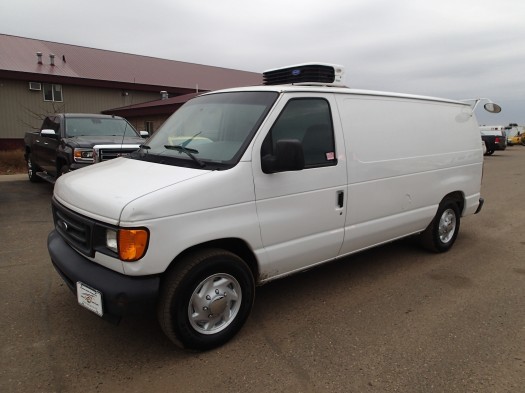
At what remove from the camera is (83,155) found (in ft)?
25.1

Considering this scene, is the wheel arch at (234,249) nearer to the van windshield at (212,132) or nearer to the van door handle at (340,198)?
the van windshield at (212,132)

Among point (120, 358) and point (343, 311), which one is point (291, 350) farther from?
point (120, 358)

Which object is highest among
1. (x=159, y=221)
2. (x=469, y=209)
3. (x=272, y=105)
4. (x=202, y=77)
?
(x=202, y=77)

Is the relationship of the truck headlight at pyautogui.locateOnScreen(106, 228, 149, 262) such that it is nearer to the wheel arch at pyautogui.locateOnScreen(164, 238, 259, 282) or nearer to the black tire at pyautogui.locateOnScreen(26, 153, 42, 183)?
the wheel arch at pyautogui.locateOnScreen(164, 238, 259, 282)

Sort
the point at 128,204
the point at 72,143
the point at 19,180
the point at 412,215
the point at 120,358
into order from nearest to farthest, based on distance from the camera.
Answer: the point at 128,204, the point at 120,358, the point at 412,215, the point at 72,143, the point at 19,180

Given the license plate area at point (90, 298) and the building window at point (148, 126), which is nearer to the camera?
the license plate area at point (90, 298)

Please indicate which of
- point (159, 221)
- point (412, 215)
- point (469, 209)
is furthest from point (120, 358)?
point (469, 209)

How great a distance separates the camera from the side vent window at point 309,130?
3.37 metres

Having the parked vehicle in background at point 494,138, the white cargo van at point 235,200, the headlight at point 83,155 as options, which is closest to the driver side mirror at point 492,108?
the white cargo van at point 235,200

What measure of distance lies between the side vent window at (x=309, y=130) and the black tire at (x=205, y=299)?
97 cm

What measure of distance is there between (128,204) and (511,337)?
3123mm

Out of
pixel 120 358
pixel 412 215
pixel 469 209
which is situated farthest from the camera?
pixel 469 209

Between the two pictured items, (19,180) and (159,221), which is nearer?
(159,221)

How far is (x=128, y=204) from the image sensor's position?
8.64 ft
